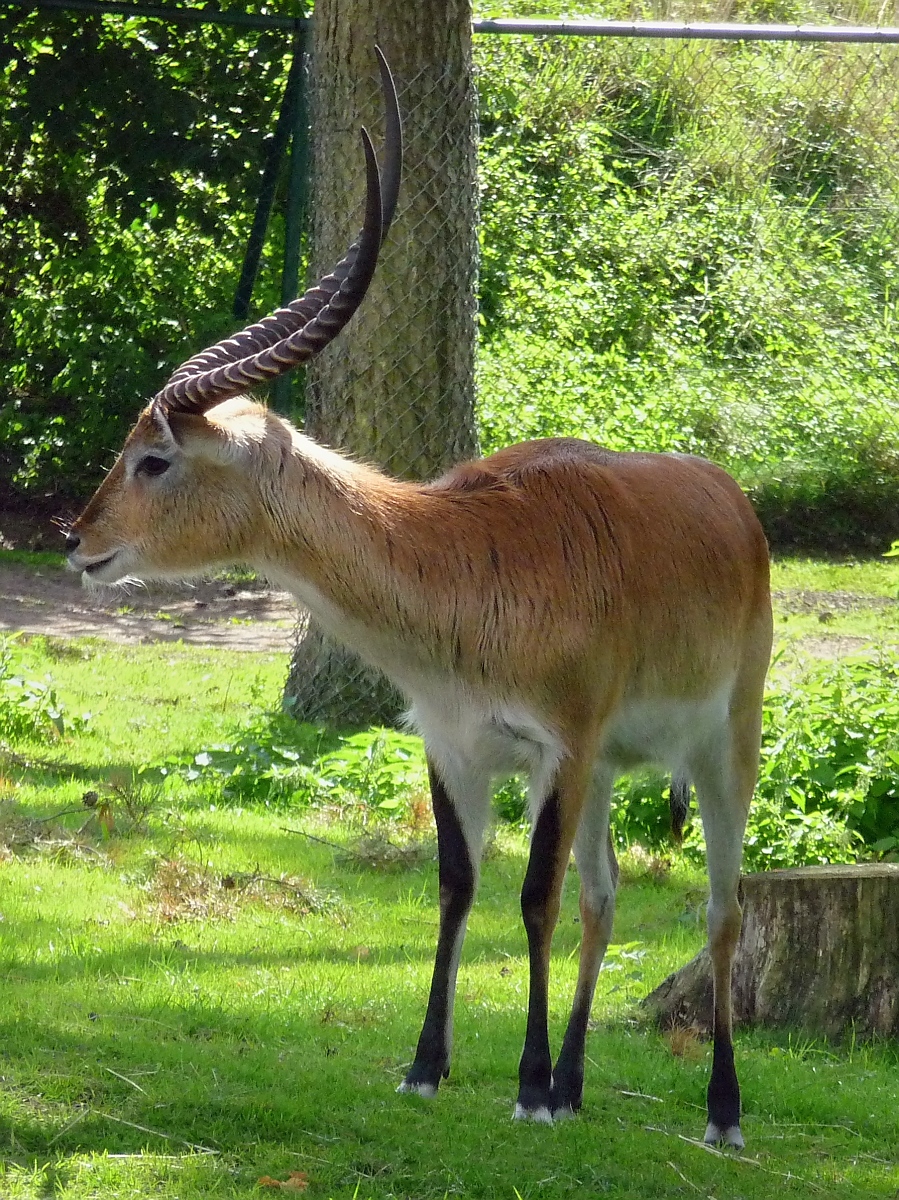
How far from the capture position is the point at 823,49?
17141mm

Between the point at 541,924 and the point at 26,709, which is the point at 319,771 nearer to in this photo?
the point at 26,709

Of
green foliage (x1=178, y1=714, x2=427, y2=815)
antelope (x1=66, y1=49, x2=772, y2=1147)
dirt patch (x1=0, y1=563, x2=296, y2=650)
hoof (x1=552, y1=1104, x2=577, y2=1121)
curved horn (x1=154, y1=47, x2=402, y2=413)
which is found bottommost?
hoof (x1=552, y1=1104, x2=577, y2=1121)

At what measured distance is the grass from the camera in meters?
4.18

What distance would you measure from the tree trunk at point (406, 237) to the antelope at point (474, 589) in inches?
141

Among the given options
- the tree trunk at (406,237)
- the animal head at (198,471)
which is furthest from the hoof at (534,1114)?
the tree trunk at (406,237)

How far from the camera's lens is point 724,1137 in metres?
4.74

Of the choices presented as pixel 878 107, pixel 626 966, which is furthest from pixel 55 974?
pixel 878 107

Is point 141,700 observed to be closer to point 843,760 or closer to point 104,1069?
point 843,760

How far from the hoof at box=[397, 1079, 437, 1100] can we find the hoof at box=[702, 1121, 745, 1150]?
83 centimetres

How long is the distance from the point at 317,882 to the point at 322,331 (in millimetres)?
3247

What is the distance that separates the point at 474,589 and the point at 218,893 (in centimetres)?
Answer: 261

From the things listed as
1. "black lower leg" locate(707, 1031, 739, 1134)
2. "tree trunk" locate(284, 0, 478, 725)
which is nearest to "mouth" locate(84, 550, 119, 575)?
"black lower leg" locate(707, 1031, 739, 1134)

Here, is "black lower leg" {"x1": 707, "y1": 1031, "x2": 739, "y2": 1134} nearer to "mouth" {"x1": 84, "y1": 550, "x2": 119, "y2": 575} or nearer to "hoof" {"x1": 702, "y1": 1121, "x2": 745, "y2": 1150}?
"hoof" {"x1": 702, "y1": 1121, "x2": 745, "y2": 1150}

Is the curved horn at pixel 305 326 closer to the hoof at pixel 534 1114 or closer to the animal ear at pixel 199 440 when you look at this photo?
the animal ear at pixel 199 440
